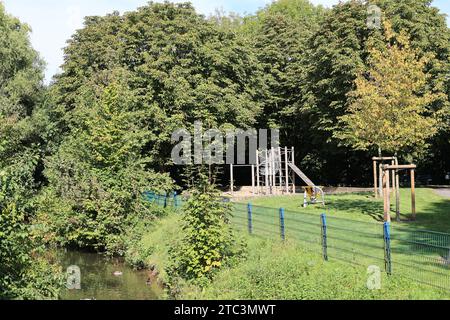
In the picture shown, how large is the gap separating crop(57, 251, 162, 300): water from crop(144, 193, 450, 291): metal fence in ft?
13.0

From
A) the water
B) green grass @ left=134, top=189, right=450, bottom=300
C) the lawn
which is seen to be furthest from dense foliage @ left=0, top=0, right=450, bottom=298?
the lawn

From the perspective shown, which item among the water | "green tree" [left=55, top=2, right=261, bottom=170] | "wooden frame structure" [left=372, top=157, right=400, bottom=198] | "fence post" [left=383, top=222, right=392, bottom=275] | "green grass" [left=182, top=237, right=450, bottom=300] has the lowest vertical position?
the water

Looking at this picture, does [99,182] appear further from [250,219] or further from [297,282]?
[297,282]

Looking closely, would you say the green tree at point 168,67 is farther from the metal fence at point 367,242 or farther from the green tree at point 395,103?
the metal fence at point 367,242

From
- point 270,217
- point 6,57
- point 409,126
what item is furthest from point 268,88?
point 270,217

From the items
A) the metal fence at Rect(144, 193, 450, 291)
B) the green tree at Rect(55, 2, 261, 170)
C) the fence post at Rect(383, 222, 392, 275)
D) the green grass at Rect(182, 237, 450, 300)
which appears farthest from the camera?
the green tree at Rect(55, 2, 261, 170)

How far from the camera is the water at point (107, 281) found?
590 inches

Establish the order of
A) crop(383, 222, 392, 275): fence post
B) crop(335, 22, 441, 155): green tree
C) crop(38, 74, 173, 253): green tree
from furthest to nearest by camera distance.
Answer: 1. crop(38, 74, 173, 253): green tree
2. crop(335, 22, 441, 155): green tree
3. crop(383, 222, 392, 275): fence post

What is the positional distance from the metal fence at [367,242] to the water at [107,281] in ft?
13.0

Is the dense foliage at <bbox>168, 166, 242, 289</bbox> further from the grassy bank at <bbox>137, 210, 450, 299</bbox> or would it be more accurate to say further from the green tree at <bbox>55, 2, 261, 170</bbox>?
the green tree at <bbox>55, 2, 261, 170</bbox>

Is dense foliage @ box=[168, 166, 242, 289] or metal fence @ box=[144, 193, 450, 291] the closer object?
metal fence @ box=[144, 193, 450, 291]

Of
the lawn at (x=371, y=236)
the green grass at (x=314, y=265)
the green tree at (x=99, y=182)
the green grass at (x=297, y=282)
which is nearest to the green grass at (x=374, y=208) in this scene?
the lawn at (x=371, y=236)

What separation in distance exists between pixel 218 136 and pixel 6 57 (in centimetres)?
1564

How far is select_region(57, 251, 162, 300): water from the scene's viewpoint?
1498 cm
